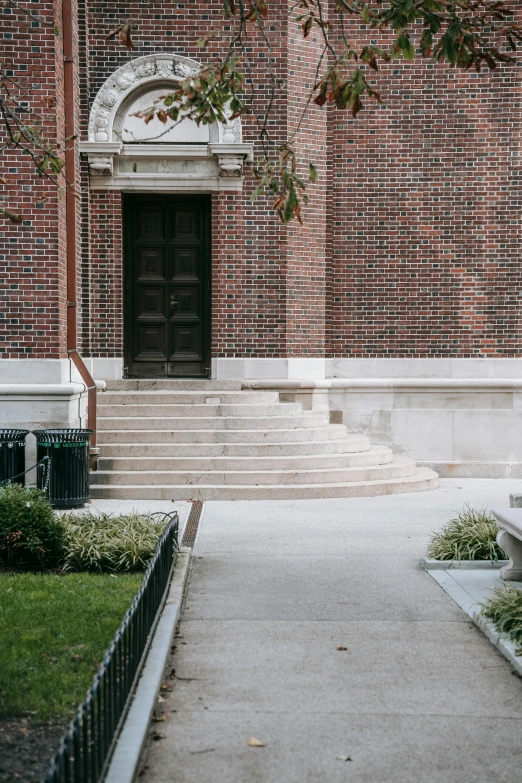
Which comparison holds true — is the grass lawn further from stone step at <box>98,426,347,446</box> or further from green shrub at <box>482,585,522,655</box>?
stone step at <box>98,426,347,446</box>

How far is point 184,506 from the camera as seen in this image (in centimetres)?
1184

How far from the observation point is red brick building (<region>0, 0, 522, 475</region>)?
15.1 metres

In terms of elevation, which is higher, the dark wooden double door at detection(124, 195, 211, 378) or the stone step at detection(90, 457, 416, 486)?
the dark wooden double door at detection(124, 195, 211, 378)

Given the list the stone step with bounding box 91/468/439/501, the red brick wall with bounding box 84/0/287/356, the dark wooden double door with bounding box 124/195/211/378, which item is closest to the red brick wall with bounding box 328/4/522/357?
the red brick wall with bounding box 84/0/287/356

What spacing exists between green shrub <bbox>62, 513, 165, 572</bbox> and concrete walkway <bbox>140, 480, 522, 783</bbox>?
0.48 meters

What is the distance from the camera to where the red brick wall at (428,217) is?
15.8m

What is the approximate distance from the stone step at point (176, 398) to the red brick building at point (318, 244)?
89cm

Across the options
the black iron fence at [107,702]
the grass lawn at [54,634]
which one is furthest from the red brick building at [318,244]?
the black iron fence at [107,702]

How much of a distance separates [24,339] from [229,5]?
7616 millimetres

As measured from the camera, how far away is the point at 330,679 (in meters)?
5.50

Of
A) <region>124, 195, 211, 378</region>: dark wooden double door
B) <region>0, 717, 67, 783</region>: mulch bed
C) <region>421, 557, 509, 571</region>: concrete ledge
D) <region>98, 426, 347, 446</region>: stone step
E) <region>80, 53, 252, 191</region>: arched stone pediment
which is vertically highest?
<region>80, 53, 252, 191</region>: arched stone pediment

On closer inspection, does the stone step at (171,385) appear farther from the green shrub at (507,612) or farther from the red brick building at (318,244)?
the green shrub at (507,612)

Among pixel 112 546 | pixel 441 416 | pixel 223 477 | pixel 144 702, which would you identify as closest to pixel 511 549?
pixel 112 546

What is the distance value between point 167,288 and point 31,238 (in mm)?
3273
